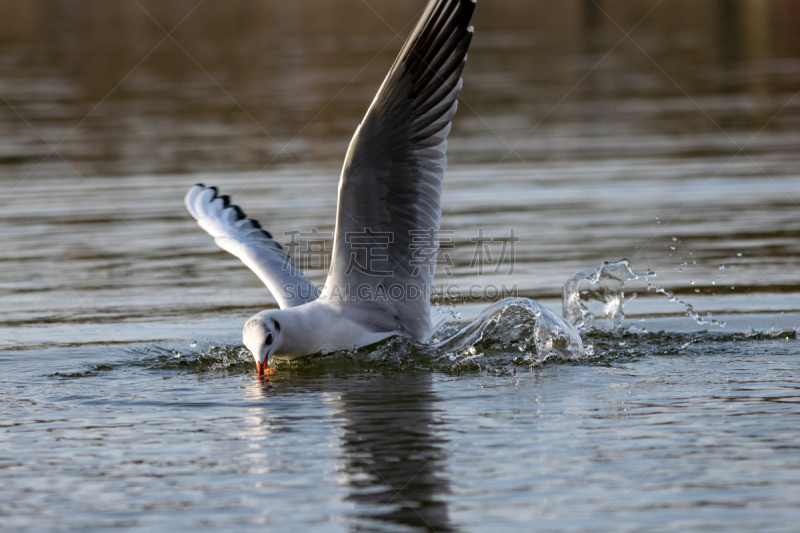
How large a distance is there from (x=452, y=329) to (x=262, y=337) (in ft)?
6.81

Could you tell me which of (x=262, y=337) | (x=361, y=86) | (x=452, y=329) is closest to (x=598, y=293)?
(x=452, y=329)

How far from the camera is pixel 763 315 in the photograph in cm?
913

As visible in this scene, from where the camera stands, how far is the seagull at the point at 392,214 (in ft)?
25.6

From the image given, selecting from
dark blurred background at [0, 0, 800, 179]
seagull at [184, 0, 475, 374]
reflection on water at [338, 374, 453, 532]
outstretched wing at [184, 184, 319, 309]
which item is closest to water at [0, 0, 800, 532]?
reflection on water at [338, 374, 453, 532]

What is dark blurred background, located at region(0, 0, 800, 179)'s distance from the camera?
18.3 metres

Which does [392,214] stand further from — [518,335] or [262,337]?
[518,335]

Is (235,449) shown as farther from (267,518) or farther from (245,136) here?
(245,136)

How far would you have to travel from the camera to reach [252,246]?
32.7 feet

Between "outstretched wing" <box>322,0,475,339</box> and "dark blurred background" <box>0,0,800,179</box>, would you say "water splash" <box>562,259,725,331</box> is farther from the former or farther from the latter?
"dark blurred background" <box>0,0,800,179</box>

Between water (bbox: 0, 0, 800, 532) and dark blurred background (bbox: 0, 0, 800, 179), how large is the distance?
158 mm

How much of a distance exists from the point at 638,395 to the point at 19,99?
804 inches

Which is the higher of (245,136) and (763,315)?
(245,136)

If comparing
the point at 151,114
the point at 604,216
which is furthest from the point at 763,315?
the point at 151,114

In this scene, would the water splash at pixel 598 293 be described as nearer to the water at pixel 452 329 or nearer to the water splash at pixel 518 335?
the water at pixel 452 329
